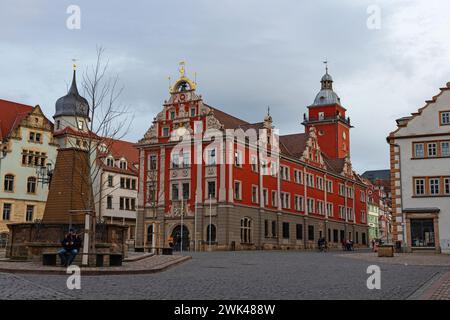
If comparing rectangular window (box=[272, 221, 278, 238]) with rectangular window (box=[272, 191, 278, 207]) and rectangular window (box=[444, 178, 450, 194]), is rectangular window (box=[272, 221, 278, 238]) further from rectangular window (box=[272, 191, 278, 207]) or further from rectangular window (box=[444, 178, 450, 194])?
rectangular window (box=[444, 178, 450, 194])

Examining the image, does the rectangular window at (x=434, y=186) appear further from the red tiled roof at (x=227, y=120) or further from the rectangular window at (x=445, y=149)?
the red tiled roof at (x=227, y=120)

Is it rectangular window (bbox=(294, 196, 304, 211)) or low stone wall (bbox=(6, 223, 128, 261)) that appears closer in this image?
low stone wall (bbox=(6, 223, 128, 261))

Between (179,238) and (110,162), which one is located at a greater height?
(110,162)

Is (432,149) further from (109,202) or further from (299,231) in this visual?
(109,202)

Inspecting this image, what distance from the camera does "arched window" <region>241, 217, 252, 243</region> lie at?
191 feet

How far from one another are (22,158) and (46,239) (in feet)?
144

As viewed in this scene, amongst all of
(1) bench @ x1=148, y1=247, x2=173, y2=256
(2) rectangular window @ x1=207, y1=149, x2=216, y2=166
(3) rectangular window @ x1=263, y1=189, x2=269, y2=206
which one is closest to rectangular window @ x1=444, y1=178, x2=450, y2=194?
(2) rectangular window @ x1=207, y1=149, x2=216, y2=166

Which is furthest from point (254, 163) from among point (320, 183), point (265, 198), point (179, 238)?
point (320, 183)

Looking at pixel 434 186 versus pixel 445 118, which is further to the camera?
pixel 445 118

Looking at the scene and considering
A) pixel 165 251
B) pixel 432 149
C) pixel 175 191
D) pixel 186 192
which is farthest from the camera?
pixel 175 191

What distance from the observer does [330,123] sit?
90.6 m

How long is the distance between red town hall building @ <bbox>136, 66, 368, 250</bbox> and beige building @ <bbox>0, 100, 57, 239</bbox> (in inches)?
504

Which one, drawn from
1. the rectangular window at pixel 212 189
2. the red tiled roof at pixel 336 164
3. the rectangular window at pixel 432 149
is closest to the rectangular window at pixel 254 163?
the rectangular window at pixel 212 189
